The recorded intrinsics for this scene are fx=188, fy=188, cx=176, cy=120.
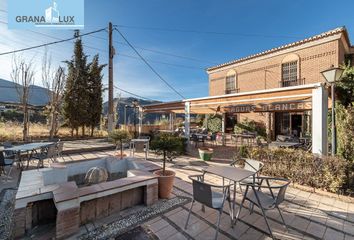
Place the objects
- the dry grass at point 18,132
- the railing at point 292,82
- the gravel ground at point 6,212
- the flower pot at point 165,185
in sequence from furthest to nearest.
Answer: the railing at point 292,82 < the dry grass at point 18,132 < the flower pot at point 165,185 < the gravel ground at point 6,212

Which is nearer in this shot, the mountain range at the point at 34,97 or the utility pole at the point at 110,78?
the mountain range at the point at 34,97

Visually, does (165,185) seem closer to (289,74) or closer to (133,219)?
(133,219)

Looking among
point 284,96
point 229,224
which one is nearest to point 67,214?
point 229,224

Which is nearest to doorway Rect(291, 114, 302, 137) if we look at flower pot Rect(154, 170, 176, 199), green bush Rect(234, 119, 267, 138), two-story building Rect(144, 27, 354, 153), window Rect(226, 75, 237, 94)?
two-story building Rect(144, 27, 354, 153)

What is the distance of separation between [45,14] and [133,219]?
10.1m

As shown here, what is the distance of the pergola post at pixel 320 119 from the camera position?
660 cm

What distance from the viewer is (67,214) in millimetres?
3092

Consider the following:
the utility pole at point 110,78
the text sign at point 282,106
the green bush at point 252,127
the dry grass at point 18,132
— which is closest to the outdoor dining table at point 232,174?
the text sign at point 282,106

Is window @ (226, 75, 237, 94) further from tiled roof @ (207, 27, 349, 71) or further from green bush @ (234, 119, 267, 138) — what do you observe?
green bush @ (234, 119, 267, 138)

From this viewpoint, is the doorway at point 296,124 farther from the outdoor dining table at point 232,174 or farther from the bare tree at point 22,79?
the bare tree at point 22,79

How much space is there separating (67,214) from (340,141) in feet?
26.9

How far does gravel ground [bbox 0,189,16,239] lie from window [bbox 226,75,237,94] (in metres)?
18.8

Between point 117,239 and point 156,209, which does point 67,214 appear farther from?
point 156,209

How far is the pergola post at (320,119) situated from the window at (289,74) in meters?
9.80
